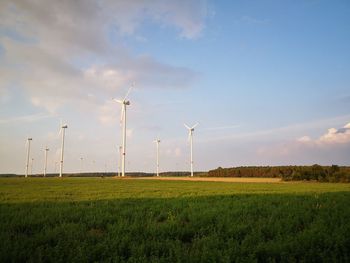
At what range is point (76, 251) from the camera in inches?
386

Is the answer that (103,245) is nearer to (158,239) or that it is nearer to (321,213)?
(158,239)

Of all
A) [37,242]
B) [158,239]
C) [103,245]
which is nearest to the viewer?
[103,245]

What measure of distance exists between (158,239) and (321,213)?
900cm

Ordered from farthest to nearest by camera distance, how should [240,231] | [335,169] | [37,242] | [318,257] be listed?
1. [335,169]
2. [240,231]
3. [37,242]
4. [318,257]

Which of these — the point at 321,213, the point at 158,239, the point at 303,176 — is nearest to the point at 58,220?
the point at 158,239

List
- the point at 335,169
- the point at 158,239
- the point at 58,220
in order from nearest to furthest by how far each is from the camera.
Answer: the point at 158,239 → the point at 58,220 → the point at 335,169

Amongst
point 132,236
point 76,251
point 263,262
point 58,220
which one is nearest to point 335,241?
point 263,262

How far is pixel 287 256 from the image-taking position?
972 cm

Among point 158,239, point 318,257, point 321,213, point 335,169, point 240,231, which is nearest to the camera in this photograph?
point 318,257

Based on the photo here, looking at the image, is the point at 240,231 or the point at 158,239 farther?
the point at 240,231

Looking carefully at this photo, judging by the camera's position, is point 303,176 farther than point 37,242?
Yes

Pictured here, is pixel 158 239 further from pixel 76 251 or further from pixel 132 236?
pixel 76 251

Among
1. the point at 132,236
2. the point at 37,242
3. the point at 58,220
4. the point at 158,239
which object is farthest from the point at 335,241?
the point at 58,220

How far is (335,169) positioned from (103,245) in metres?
87.1
